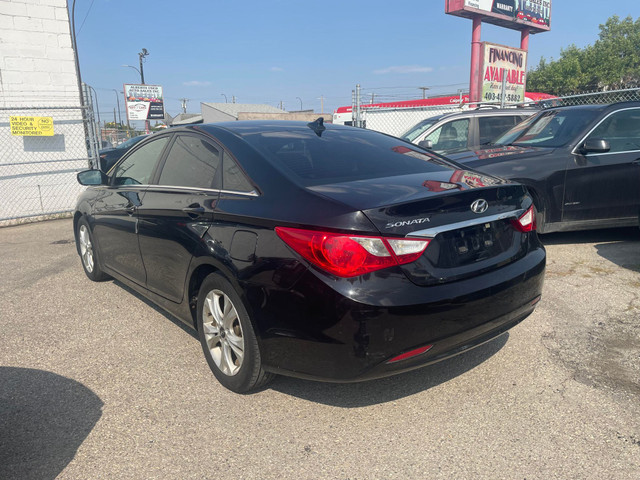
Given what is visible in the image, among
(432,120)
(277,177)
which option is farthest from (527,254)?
(432,120)

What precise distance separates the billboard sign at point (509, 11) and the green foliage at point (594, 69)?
26.8 metres

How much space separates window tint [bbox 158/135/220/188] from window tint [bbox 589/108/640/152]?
186 inches

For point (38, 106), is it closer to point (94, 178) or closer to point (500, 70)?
point (94, 178)

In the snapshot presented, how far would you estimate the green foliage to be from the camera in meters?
52.8

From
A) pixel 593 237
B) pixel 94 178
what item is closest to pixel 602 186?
pixel 593 237

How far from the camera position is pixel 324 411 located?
288 cm

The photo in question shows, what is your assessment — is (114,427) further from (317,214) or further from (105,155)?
(105,155)

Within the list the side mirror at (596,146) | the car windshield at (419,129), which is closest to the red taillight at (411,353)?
the side mirror at (596,146)

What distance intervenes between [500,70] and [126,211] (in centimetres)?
2232

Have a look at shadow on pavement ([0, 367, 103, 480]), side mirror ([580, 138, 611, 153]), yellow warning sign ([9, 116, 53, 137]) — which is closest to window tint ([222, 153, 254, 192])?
shadow on pavement ([0, 367, 103, 480])

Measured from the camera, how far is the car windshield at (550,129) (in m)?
6.18

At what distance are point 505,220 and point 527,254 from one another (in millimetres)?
295

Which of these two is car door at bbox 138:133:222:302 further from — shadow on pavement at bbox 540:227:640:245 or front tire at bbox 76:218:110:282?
shadow on pavement at bbox 540:227:640:245

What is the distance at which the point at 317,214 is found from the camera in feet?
8.25
